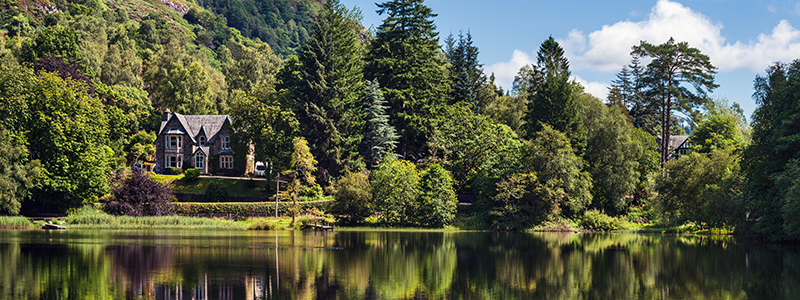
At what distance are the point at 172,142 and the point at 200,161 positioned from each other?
417 centimetres

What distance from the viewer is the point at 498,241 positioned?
45031 mm

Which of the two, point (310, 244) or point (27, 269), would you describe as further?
point (310, 244)

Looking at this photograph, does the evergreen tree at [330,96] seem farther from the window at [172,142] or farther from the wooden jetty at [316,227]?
the window at [172,142]

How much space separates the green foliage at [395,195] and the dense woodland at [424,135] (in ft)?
0.59

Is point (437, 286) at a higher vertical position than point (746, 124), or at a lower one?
lower

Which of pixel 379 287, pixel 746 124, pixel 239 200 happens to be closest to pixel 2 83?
pixel 239 200

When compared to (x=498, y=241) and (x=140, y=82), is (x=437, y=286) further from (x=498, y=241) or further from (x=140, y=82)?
(x=140, y=82)

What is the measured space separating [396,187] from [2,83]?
32998 mm

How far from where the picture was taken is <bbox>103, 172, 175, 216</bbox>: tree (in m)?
56.0

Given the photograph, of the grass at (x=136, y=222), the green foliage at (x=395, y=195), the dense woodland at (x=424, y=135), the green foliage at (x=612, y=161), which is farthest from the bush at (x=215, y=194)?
the green foliage at (x=612, y=161)

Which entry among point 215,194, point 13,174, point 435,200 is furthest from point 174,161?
point 435,200

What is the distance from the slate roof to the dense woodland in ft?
14.3

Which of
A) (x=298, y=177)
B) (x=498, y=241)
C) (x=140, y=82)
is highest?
(x=140, y=82)

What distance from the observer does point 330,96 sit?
73.1 m
